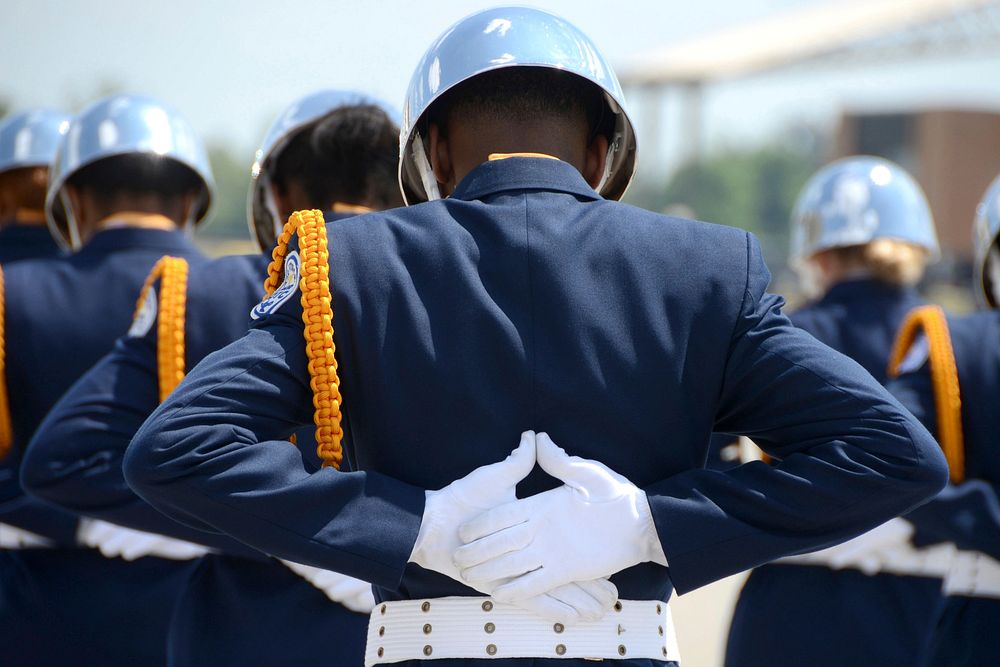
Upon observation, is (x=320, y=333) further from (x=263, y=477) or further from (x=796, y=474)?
(x=796, y=474)

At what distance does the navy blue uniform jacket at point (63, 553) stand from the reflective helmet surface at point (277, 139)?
13.6 inches

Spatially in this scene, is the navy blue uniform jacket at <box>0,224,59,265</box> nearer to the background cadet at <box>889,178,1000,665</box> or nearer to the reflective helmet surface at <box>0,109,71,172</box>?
the reflective helmet surface at <box>0,109,71,172</box>

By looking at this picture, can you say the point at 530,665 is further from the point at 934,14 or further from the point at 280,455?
the point at 934,14

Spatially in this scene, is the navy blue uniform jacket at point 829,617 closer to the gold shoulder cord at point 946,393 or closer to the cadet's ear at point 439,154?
the gold shoulder cord at point 946,393

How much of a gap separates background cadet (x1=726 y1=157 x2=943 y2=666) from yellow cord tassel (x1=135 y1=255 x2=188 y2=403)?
5.93 feet

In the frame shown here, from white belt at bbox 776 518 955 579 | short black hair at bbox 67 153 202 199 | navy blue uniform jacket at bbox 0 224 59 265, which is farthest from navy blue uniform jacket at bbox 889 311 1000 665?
navy blue uniform jacket at bbox 0 224 59 265

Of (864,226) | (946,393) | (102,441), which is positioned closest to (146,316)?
(102,441)

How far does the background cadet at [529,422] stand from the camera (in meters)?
1.95

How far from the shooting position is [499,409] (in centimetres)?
201

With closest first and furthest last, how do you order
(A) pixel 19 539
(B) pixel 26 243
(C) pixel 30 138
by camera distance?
1. (A) pixel 19 539
2. (B) pixel 26 243
3. (C) pixel 30 138

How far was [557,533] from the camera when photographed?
1.95 meters

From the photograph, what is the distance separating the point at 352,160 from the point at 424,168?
2.76 feet

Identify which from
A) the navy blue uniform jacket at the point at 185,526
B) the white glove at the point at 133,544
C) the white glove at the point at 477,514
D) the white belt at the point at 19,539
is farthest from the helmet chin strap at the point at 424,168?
the white belt at the point at 19,539

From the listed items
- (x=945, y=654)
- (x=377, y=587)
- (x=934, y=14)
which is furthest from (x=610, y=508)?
(x=934, y=14)
